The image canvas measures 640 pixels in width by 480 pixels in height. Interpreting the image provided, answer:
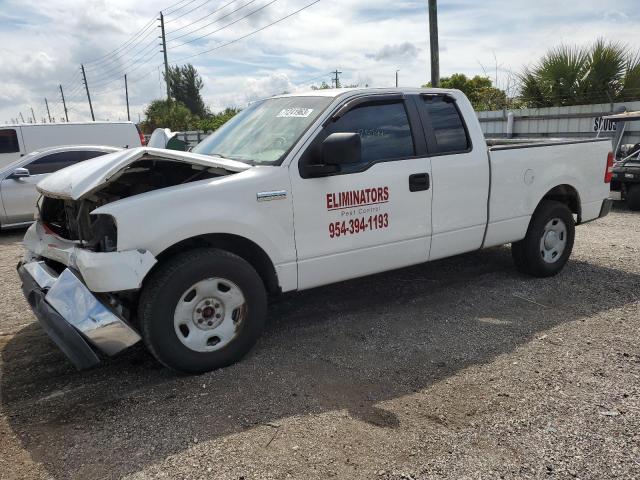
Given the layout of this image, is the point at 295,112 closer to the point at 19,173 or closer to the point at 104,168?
the point at 104,168

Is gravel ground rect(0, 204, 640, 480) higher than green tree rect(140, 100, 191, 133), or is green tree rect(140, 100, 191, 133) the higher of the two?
green tree rect(140, 100, 191, 133)

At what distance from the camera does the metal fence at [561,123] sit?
12.3 metres

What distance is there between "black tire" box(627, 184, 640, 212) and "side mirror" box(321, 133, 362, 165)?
793 centimetres

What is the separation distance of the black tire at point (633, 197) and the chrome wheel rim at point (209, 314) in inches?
339

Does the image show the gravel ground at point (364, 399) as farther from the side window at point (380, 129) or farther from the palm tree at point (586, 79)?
the palm tree at point (586, 79)

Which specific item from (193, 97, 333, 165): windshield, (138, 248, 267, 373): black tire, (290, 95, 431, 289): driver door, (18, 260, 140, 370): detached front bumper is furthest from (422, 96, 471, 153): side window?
(18, 260, 140, 370): detached front bumper

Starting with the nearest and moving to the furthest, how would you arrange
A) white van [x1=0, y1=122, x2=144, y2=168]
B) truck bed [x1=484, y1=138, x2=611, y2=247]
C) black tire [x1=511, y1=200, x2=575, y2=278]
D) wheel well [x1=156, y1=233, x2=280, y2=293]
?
wheel well [x1=156, y1=233, x2=280, y2=293], truck bed [x1=484, y1=138, x2=611, y2=247], black tire [x1=511, y1=200, x2=575, y2=278], white van [x1=0, y1=122, x2=144, y2=168]

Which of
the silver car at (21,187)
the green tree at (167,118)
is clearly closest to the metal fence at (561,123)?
the silver car at (21,187)

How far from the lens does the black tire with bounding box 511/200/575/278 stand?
17.7ft

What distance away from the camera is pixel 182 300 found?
342 centimetres

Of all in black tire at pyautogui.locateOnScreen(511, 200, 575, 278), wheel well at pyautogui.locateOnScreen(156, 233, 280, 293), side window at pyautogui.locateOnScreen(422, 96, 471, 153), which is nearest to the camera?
wheel well at pyautogui.locateOnScreen(156, 233, 280, 293)

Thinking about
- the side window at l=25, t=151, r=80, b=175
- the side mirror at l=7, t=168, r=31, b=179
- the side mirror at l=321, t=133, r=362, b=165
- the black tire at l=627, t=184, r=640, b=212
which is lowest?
the black tire at l=627, t=184, r=640, b=212

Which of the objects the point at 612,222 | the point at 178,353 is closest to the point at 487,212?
the point at 178,353

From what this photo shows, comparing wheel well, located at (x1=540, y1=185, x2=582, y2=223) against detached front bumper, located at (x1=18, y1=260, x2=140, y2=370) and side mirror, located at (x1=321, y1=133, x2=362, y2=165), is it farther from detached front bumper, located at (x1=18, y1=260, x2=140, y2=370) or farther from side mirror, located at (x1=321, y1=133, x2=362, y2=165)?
detached front bumper, located at (x1=18, y1=260, x2=140, y2=370)
